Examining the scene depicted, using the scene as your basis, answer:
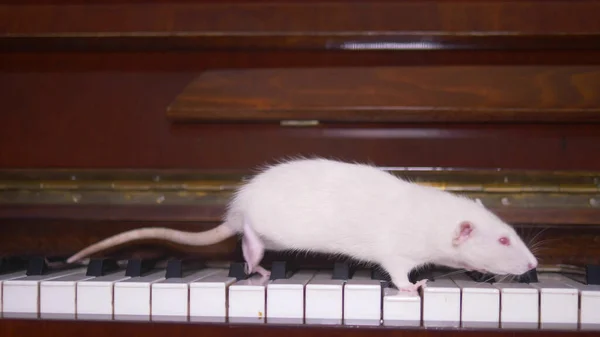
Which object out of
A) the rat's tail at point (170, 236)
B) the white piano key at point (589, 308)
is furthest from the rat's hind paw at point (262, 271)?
the white piano key at point (589, 308)

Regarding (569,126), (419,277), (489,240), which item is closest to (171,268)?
(419,277)

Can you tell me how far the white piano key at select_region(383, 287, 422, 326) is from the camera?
1.36 m

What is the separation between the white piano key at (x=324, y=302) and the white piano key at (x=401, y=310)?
0.34 ft

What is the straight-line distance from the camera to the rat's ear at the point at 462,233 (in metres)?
1.53

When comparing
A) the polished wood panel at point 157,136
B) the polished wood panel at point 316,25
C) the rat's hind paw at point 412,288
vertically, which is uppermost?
the polished wood panel at point 316,25

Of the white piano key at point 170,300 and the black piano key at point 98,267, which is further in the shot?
the black piano key at point 98,267

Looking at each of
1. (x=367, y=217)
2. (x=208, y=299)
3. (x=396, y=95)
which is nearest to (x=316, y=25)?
(x=396, y=95)

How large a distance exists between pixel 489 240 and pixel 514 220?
123 millimetres

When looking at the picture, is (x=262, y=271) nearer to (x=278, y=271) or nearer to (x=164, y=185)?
(x=278, y=271)

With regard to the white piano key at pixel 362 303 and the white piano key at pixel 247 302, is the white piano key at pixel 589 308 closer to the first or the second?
the white piano key at pixel 362 303

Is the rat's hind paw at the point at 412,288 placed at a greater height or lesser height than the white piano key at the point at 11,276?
greater

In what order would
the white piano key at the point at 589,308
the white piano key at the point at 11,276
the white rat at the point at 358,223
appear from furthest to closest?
the white rat at the point at 358,223
the white piano key at the point at 11,276
the white piano key at the point at 589,308

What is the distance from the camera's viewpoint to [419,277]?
1.69m

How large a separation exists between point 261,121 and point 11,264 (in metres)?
0.79
